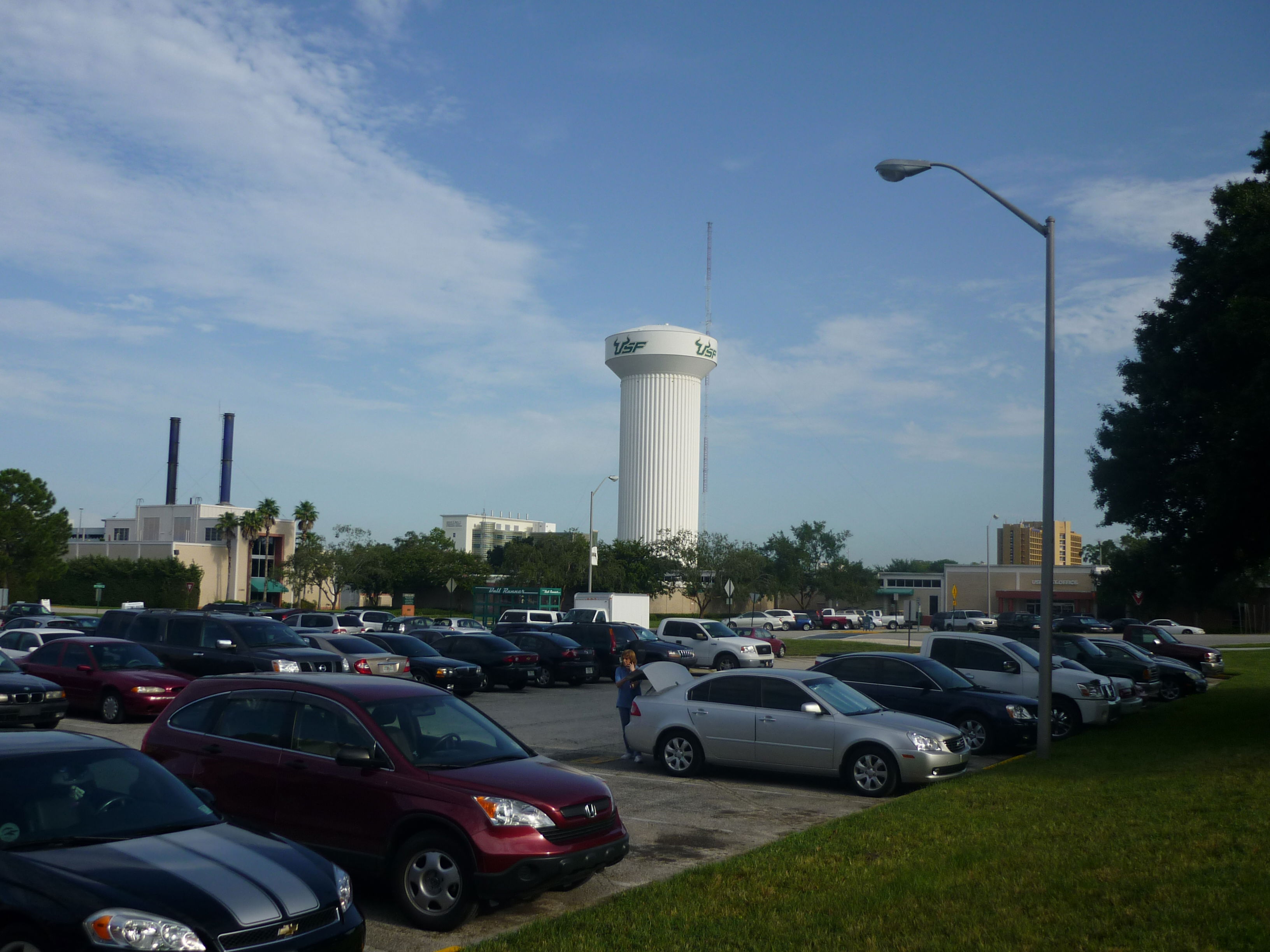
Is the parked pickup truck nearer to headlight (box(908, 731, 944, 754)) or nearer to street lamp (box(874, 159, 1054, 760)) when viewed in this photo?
street lamp (box(874, 159, 1054, 760))

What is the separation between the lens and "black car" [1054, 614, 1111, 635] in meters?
55.7

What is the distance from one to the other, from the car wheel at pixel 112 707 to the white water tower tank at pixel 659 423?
8921 centimetres

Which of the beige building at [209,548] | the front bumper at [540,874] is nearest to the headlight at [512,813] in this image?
the front bumper at [540,874]

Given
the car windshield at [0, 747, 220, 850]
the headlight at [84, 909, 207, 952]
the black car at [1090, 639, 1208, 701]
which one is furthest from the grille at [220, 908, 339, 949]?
the black car at [1090, 639, 1208, 701]

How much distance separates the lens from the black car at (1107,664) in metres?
23.3

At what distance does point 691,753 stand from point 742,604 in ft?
281

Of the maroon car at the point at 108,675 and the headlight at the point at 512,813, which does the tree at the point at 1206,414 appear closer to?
the headlight at the point at 512,813

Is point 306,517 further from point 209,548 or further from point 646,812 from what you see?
point 646,812

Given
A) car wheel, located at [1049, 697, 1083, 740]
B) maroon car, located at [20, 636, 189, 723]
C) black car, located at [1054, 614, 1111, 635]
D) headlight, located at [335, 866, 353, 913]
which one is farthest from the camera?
black car, located at [1054, 614, 1111, 635]

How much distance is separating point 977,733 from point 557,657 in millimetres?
14179

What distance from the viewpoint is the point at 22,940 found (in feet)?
15.7

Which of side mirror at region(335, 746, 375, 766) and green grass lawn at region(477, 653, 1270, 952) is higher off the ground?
side mirror at region(335, 746, 375, 766)

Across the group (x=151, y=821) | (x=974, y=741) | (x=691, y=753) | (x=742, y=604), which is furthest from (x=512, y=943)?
(x=742, y=604)

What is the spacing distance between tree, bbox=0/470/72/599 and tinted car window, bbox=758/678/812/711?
65578mm
